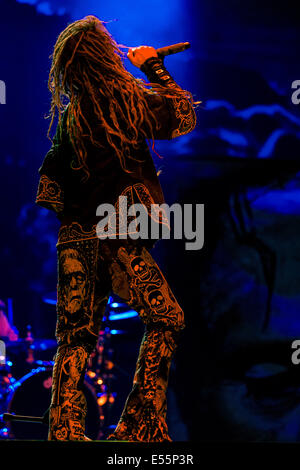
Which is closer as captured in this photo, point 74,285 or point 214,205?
point 74,285

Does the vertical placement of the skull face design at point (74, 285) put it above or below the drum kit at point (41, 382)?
above

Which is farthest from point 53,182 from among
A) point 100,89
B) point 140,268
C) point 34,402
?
point 34,402

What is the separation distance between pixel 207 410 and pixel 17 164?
2.45 meters

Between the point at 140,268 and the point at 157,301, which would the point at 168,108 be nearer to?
the point at 140,268

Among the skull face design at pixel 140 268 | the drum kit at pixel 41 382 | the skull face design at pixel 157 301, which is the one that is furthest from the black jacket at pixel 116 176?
the drum kit at pixel 41 382

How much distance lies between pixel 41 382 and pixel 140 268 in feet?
8.25

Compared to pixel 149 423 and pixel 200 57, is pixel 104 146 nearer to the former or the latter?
pixel 149 423

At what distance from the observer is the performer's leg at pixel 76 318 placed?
75.9 inches

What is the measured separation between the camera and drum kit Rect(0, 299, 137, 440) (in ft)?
A: 13.5

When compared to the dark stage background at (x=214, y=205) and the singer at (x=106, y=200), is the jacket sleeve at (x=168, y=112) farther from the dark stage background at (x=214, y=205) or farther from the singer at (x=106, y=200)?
the dark stage background at (x=214, y=205)

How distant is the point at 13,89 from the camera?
432cm

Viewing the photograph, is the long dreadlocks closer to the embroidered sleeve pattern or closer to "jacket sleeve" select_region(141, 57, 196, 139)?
"jacket sleeve" select_region(141, 57, 196, 139)

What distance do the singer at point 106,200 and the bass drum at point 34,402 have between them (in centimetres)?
225

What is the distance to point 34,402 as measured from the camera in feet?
13.8
